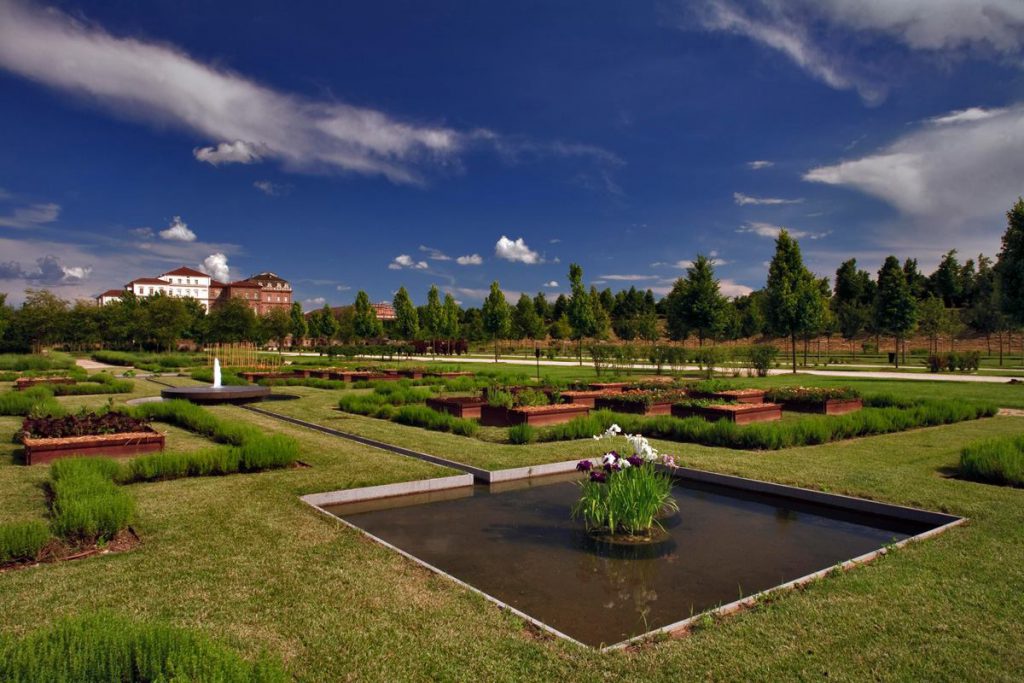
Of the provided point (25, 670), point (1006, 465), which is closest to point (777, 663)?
point (25, 670)

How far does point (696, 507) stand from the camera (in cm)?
725

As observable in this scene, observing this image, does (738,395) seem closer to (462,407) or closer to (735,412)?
(735,412)

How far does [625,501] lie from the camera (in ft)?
19.6

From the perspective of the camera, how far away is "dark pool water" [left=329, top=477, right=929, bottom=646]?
14.9ft

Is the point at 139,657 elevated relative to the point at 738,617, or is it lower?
elevated

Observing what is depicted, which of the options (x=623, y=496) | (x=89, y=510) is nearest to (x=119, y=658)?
(x=89, y=510)

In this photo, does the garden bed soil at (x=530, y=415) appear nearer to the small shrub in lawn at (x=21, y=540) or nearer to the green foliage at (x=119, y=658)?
the small shrub in lawn at (x=21, y=540)

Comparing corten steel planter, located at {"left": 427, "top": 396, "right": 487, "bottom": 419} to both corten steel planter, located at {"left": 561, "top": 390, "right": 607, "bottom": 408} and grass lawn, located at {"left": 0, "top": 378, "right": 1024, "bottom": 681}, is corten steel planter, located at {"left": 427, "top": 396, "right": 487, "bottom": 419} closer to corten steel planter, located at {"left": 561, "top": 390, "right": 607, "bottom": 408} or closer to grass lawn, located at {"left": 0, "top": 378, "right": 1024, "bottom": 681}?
corten steel planter, located at {"left": 561, "top": 390, "right": 607, "bottom": 408}

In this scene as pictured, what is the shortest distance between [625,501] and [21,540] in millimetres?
5157

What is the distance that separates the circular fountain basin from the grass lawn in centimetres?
1001

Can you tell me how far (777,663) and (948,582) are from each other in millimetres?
2091

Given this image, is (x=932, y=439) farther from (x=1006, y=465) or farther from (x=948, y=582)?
(x=948, y=582)

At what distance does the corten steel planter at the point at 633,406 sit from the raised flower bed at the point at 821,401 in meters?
3.17

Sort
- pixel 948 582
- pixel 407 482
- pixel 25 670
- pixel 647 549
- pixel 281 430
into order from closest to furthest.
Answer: pixel 25 670
pixel 948 582
pixel 647 549
pixel 407 482
pixel 281 430
